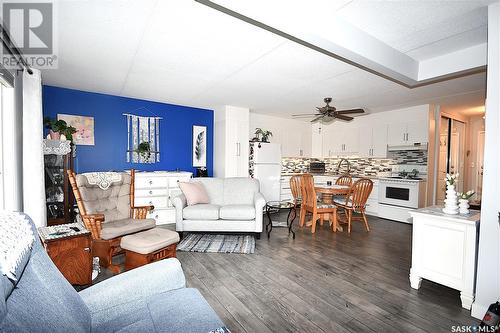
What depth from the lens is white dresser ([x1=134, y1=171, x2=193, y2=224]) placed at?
14.7ft

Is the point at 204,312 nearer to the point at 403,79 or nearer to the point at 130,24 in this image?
the point at 130,24

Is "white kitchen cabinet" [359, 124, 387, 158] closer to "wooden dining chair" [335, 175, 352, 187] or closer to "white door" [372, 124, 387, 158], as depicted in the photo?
"white door" [372, 124, 387, 158]

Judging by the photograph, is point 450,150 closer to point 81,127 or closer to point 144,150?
point 144,150

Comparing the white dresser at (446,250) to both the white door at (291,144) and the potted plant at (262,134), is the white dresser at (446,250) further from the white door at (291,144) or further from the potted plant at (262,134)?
the white door at (291,144)

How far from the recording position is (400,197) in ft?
16.7

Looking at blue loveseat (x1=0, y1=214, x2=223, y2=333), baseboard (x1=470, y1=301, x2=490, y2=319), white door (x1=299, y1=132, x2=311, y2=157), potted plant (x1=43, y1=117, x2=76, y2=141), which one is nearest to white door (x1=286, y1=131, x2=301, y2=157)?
white door (x1=299, y1=132, x2=311, y2=157)

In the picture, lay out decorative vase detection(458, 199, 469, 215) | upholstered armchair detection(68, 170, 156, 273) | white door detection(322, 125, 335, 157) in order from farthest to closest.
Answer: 1. white door detection(322, 125, 335, 157)
2. upholstered armchair detection(68, 170, 156, 273)
3. decorative vase detection(458, 199, 469, 215)

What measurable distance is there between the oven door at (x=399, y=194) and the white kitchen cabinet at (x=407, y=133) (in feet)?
3.32

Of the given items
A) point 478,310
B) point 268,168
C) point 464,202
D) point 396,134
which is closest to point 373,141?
point 396,134

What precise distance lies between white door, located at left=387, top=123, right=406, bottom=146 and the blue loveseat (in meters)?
5.77

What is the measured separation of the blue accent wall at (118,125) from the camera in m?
4.18

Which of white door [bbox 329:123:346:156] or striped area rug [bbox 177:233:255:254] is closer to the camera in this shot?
striped area rug [bbox 177:233:255:254]

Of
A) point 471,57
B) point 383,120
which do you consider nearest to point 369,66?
Result: point 471,57

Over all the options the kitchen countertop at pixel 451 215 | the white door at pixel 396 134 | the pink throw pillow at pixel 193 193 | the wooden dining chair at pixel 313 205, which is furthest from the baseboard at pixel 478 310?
the white door at pixel 396 134
